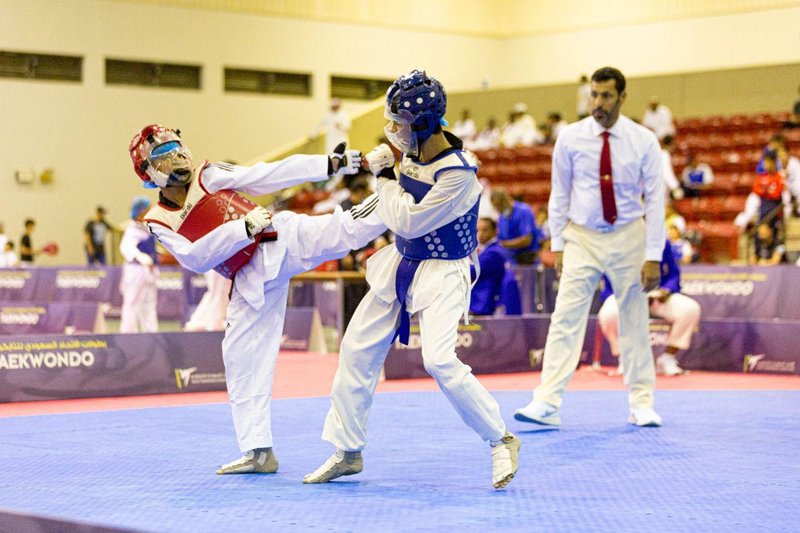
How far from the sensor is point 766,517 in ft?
15.0

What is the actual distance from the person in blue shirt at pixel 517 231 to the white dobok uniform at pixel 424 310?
795 cm

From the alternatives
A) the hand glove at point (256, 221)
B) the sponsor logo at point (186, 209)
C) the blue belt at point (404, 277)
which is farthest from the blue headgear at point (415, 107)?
the sponsor logo at point (186, 209)

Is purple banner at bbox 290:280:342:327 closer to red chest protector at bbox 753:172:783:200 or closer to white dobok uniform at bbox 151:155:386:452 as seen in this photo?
red chest protector at bbox 753:172:783:200

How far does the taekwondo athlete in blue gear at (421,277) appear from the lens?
518 centimetres

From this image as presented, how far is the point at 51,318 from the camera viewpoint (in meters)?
14.4

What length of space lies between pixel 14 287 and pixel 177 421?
11.1 meters

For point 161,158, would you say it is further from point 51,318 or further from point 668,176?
point 668,176

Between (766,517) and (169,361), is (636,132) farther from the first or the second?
(169,361)

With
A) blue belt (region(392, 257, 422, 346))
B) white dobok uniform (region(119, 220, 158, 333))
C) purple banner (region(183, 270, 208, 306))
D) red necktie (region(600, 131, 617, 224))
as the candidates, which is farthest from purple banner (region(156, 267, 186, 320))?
blue belt (region(392, 257, 422, 346))

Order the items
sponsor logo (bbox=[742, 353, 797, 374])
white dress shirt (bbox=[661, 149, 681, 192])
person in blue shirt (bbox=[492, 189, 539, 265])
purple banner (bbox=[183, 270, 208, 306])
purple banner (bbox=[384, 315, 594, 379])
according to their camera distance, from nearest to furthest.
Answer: purple banner (bbox=[384, 315, 594, 379])
sponsor logo (bbox=[742, 353, 797, 374])
person in blue shirt (bbox=[492, 189, 539, 265])
purple banner (bbox=[183, 270, 208, 306])
white dress shirt (bbox=[661, 149, 681, 192])

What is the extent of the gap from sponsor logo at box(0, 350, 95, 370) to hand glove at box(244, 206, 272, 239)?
394 cm

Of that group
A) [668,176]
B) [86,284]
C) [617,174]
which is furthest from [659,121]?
[617,174]

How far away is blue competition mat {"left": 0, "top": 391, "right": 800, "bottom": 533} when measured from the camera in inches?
181

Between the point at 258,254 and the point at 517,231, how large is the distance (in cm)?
818
